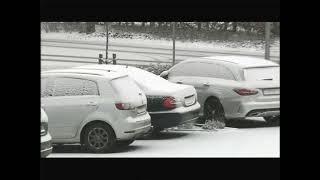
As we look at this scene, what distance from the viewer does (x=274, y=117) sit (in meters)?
8.38

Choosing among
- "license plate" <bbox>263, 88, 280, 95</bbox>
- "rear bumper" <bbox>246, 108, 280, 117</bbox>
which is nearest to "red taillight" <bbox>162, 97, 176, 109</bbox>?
"rear bumper" <bbox>246, 108, 280, 117</bbox>

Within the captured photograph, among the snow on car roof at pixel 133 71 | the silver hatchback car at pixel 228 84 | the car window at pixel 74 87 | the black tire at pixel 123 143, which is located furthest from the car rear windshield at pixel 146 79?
the black tire at pixel 123 143

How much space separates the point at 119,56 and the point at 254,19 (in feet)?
6.02

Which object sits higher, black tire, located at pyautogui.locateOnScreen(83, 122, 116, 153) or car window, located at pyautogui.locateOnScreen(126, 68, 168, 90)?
car window, located at pyautogui.locateOnScreen(126, 68, 168, 90)

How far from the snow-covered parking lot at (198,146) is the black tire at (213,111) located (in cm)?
27

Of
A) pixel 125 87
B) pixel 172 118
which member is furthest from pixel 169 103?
pixel 125 87

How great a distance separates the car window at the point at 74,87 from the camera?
8.25m

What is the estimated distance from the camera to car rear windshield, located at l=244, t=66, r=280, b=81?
8305mm

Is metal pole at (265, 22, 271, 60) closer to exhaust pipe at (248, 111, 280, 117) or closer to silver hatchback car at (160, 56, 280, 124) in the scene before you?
silver hatchback car at (160, 56, 280, 124)

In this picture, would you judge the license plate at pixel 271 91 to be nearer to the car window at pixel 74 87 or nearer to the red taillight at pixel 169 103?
the red taillight at pixel 169 103

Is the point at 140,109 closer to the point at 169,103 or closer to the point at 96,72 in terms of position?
the point at 169,103

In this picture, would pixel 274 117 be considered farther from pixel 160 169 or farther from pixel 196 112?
pixel 160 169

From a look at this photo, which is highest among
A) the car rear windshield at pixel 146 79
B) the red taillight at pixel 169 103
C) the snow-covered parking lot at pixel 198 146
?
the car rear windshield at pixel 146 79

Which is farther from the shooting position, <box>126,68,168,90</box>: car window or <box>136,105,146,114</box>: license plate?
<box>126,68,168,90</box>: car window
